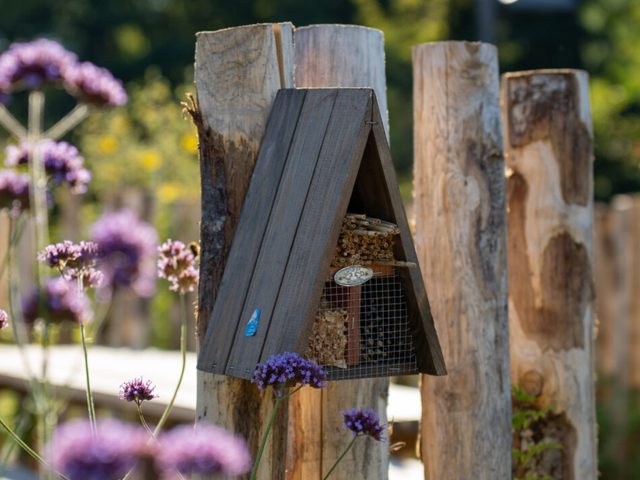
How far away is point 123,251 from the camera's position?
1268mm

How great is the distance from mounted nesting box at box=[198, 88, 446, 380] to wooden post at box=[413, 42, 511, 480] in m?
0.58

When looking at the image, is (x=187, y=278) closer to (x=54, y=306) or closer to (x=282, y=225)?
(x=282, y=225)

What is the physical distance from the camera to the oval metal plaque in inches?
80.7

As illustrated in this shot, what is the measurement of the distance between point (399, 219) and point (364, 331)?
0.33 meters

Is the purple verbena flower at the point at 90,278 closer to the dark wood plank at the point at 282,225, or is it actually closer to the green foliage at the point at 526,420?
the dark wood plank at the point at 282,225

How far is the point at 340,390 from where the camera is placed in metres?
2.57

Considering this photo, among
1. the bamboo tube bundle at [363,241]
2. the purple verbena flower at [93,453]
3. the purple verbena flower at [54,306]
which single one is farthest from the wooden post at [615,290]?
the purple verbena flower at [93,453]

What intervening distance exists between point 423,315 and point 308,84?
3.08ft

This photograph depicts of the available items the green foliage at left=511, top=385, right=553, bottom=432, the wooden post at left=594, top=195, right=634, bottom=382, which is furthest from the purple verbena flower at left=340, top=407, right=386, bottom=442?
the wooden post at left=594, top=195, right=634, bottom=382

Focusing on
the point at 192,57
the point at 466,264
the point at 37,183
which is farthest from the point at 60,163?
the point at 192,57

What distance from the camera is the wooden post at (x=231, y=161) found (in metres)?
2.24

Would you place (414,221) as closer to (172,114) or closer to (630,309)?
(630,309)

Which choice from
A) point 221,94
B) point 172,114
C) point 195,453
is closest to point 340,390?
point 221,94

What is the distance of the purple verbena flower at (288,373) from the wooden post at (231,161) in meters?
0.45
